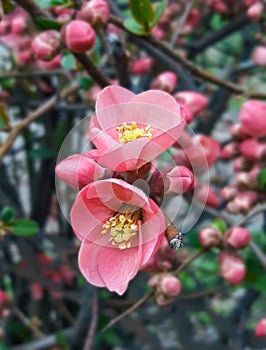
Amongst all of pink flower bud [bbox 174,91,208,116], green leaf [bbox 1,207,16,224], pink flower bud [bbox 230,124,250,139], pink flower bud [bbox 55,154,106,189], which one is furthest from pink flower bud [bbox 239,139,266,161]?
pink flower bud [bbox 55,154,106,189]

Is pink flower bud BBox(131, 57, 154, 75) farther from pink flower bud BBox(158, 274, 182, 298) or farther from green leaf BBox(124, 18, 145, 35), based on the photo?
pink flower bud BBox(158, 274, 182, 298)

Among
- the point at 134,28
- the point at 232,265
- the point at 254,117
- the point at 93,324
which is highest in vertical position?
the point at 134,28

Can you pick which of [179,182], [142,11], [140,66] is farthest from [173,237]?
[140,66]

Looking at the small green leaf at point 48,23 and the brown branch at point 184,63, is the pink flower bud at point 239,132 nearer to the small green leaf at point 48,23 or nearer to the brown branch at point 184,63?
the brown branch at point 184,63

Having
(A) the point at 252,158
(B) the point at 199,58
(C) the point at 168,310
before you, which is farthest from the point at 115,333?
(B) the point at 199,58

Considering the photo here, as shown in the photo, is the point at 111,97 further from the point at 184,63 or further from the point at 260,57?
the point at 260,57

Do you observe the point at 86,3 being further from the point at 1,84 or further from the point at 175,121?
the point at 1,84
